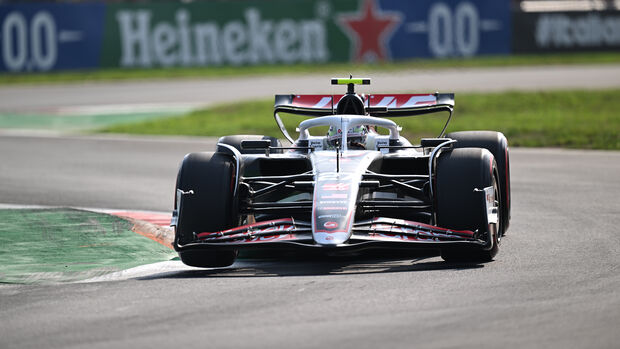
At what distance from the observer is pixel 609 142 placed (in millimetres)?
16703

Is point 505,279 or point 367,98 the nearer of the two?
point 505,279

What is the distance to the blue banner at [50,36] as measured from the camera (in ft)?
103

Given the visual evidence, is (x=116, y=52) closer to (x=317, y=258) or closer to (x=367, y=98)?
(x=367, y=98)

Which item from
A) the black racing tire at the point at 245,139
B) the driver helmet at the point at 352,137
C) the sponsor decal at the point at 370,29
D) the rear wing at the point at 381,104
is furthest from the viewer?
the sponsor decal at the point at 370,29

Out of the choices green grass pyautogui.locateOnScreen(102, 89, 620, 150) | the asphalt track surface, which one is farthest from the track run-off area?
green grass pyautogui.locateOnScreen(102, 89, 620, 150)

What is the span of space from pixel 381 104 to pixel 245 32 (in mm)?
22753

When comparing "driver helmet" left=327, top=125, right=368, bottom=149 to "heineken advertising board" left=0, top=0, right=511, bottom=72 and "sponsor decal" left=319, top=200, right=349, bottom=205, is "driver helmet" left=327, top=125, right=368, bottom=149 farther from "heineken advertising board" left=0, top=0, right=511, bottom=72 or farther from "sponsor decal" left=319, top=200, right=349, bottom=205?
"heineken advertising board" left=0, top=0, right=511, bottom=72

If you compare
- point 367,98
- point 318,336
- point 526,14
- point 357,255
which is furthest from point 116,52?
point 318,336

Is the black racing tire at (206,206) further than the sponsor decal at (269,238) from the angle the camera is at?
Yes

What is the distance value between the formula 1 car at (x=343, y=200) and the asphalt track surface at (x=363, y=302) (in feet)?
0.70

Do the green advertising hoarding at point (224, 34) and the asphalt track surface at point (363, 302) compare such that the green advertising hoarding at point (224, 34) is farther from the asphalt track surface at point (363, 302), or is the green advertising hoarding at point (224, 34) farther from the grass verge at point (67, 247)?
the asphalt track surface at point (363, 302)

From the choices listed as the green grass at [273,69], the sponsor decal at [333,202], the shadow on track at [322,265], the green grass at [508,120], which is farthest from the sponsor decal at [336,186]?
the green grass at [273,69]

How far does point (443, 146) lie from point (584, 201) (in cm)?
331

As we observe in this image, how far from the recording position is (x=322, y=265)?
8242 millimetres
